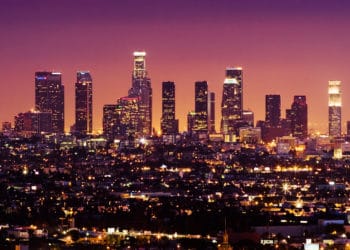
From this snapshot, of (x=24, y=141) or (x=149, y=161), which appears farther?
(x=24, y=141)

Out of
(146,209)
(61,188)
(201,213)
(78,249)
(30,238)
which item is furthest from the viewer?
(61,188)

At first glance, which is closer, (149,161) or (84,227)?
(84,227)

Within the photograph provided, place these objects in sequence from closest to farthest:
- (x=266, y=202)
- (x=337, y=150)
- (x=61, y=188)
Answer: (x=266, y=202), (x=61, y=188), (x=337, y=150)

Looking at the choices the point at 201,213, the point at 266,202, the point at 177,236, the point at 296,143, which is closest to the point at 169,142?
the point at 296,143

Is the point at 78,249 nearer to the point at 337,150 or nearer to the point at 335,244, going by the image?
the point at 335,244

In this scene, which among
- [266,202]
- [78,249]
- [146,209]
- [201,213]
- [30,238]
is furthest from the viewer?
[266,202]

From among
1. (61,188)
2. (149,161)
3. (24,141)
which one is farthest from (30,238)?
(24,141)

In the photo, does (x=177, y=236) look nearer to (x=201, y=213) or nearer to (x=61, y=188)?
(x=201, y=213)

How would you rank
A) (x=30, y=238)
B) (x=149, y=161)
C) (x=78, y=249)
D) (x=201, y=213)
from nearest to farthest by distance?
(x=78, y=249) → (x=30, y=238) → (x=201, y=213) → (x=149, y=161)
